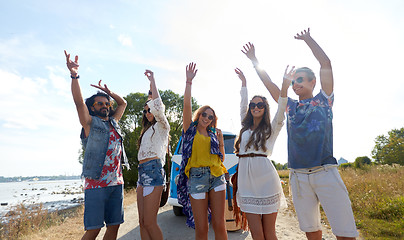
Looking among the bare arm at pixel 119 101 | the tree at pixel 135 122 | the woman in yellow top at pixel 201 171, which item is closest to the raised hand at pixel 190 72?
the woman in yellow top at pixel 201 171

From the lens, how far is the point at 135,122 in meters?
19.7

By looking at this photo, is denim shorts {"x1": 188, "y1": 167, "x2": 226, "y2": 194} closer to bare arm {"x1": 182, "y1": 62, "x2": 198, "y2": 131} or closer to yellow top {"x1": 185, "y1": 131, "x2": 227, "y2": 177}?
yellow top {"x1": 185, "y1": 131, "x2": 227, "y2": 177}

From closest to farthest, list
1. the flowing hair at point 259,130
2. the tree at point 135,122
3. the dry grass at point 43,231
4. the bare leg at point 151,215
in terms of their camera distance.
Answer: the flowing hair at point 259,130, the bare leg at point 151,215, the dry grass at point 43,231, the tree at point 135,122

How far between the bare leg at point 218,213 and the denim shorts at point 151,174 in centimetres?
76

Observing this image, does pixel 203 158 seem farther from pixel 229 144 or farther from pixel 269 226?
pixel 229 144

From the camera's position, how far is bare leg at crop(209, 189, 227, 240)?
105 inches

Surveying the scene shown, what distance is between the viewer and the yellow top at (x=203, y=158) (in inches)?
112

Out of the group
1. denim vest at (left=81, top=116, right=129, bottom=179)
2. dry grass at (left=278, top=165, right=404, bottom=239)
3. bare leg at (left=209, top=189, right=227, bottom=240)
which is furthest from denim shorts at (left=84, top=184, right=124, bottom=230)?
dry grass at (left=278, top=165, right=404, bottom=239)

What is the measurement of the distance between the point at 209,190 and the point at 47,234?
455 cm

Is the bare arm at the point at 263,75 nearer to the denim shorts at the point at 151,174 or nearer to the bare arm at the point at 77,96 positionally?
the denim shorts at the point at 151,174

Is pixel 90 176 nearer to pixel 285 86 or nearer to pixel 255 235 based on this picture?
pixel 255 235

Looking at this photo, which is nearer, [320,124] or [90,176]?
[320,124]

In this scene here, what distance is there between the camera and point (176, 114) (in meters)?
21.2

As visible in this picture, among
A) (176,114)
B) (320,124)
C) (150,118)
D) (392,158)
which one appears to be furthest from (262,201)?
(392,158)
